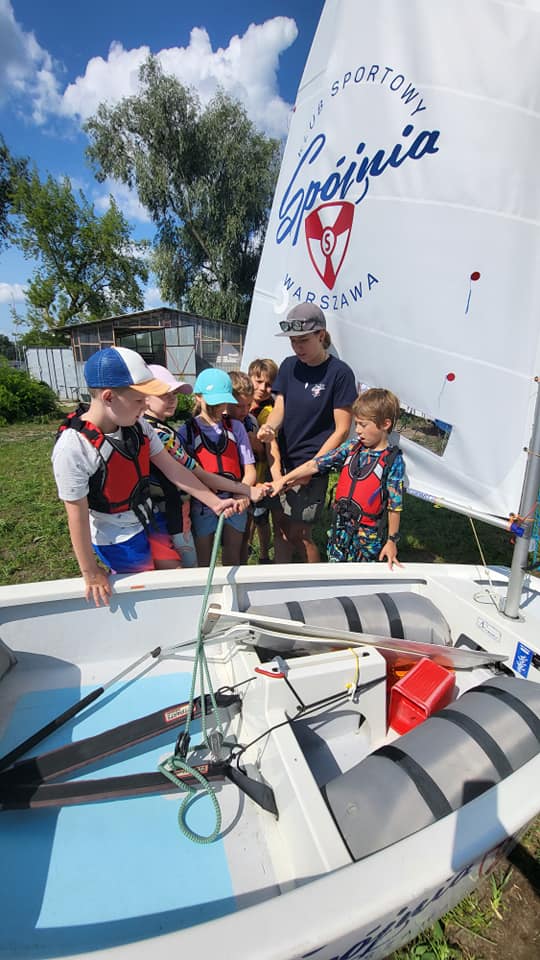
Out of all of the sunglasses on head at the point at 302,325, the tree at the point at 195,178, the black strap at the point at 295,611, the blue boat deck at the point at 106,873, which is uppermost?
the tree at the point at 195,178

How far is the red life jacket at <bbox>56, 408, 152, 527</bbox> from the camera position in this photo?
1.58m

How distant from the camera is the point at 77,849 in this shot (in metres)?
1.17

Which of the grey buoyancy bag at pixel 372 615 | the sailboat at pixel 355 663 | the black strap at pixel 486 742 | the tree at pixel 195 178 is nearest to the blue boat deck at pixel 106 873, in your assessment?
the sailboat at pixel 355 663

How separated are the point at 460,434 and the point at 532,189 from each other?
86 cm

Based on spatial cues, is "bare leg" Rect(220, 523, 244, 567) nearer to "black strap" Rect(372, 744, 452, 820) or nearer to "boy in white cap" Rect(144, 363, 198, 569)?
"boy in white cap" Rect(144, 363, 198, 569)

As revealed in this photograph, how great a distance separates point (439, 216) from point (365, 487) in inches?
44.8

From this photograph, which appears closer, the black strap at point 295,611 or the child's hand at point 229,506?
the black strap at point 295,611

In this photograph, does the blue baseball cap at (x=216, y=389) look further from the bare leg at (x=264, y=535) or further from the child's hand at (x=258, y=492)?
the bare leg at (x=264, y=535)

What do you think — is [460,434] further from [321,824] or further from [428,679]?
[321,824]

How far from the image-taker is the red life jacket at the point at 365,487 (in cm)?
206

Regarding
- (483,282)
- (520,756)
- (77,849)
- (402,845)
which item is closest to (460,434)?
(483,282)

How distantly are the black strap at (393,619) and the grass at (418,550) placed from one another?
757 millimetres

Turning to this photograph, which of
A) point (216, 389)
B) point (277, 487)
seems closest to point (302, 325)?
point (216, 389)

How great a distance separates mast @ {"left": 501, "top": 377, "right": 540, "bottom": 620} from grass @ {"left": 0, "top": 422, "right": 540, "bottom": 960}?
83 cm
